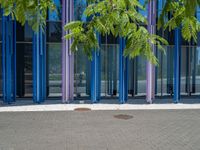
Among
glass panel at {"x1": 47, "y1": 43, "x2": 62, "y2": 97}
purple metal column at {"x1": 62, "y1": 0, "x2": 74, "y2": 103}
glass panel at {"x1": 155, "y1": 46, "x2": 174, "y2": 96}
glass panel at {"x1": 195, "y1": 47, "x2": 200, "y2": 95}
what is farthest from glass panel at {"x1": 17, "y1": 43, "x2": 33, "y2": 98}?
glass panel at {"x1": 195, "y1": 47, "x2": 200, "y2": 95}

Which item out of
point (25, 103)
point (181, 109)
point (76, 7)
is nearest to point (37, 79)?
point (25, 103)

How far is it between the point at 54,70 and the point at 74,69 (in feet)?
3.47

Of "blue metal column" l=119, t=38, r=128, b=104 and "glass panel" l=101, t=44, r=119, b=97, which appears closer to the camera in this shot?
"blue metal column" l=119, t=38, r=128, b=104

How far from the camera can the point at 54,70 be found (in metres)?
18.1

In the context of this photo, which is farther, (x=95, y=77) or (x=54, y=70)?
(x=54, y=70)

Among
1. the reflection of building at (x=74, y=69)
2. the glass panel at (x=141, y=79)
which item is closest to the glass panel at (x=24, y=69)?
the reflection of building at (x=74, y=69)

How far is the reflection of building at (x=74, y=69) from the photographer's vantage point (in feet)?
53.6

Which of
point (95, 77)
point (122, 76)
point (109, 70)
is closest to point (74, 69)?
point (95, 77)

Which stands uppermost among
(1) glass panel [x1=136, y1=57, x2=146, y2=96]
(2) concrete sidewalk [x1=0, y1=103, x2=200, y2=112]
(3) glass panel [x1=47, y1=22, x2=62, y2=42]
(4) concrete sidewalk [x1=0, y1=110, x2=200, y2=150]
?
(3) glass panel [x1=47, y1=22, x2=62, y2=42]

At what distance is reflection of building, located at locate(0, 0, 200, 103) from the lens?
16.3 meters

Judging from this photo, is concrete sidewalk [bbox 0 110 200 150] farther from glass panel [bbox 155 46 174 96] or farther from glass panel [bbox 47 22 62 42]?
glass panel [bbox 155 46 174 96]

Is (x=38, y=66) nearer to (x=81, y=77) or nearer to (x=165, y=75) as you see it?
(x=81, y=77)

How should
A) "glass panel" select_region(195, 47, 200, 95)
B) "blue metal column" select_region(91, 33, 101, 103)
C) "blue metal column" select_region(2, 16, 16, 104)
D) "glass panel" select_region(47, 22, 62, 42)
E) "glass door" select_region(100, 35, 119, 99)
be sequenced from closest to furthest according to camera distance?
"blue metal column" select_region(2, 16, 16, 104) < "blue metal column" select_region(91, 33, 101, 103) < "glass panel" select_region(47, 22, 62, 42) < "glass door" select_region(100, 35, 119, 99) < "glass panel" select_region(195, 47, 200, 95)

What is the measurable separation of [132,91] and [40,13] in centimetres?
1501
